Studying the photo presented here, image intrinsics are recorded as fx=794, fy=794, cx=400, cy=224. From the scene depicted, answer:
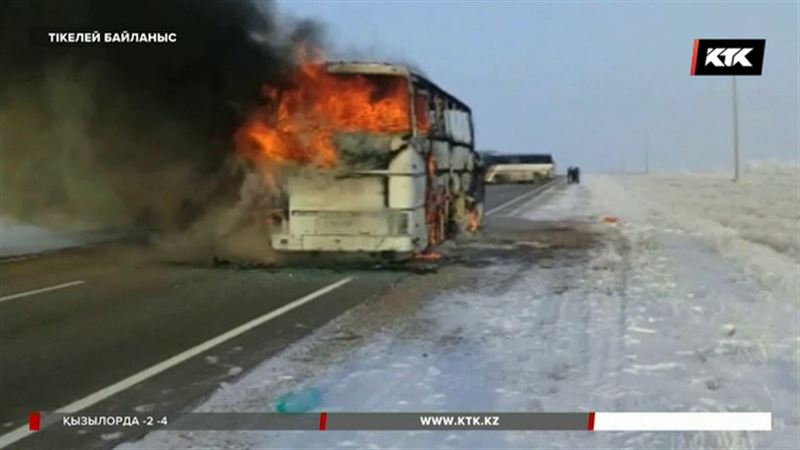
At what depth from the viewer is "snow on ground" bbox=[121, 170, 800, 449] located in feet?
11.3

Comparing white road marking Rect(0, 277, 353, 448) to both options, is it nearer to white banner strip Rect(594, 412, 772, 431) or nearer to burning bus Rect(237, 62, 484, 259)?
burning bus Rect(237, 62, 484, 259)

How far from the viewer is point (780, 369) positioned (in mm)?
4551

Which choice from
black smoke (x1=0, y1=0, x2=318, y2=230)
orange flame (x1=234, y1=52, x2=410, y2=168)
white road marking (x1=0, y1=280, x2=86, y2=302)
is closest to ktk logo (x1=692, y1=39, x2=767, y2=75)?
black smoke (x1=0, y1=0, x2=318, y2=230)

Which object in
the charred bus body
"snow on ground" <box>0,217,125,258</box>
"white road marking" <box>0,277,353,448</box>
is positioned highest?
the charred bus body

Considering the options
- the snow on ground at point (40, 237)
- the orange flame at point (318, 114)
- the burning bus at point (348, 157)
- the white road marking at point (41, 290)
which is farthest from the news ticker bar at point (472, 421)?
the snow on ground at point (40, 237)

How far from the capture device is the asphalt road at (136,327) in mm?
4383

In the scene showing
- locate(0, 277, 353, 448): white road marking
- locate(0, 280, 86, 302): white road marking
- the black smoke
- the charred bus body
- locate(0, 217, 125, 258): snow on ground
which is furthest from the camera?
locate(0, 217, 125, 258): snow on ground

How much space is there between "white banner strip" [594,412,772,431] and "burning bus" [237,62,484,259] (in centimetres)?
597

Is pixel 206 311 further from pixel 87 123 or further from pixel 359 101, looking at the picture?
pixel 87 123

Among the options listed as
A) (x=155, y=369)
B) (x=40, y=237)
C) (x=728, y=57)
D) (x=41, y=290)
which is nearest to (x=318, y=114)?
(x=41, y=290)

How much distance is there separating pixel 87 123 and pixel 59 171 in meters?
1.55

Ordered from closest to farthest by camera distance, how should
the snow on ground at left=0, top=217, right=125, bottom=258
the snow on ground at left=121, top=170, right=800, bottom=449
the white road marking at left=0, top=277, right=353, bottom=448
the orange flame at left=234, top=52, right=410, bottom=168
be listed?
the snow on ground at left=121, top=170, right=800, bottom=449
the white road marking at left=0, top=277, right=353, bottom=448
the orange flame at left=234, top=52, right=410, bottom=168
the snow on ground at left=0, top=217, right=125, bottom=258

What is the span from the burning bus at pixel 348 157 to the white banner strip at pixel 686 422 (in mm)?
5970

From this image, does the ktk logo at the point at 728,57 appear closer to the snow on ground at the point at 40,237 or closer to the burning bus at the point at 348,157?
the burning bus at the point at 348,157
